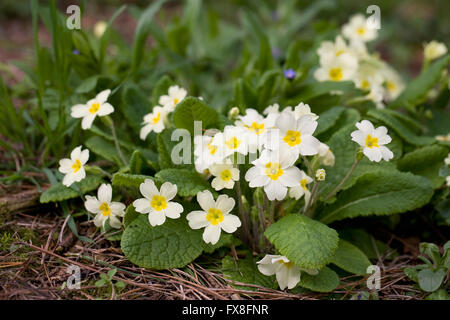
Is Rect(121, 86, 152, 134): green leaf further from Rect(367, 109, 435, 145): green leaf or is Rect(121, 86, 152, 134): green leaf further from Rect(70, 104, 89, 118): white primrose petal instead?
Rect(367, 109, 435, 145): green leaf

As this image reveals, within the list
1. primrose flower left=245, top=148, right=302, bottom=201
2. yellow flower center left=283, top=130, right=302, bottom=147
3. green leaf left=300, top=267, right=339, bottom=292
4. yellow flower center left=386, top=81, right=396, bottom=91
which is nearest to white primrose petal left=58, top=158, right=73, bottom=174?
primrose flower left=245, top=148, right=302, bottom=201

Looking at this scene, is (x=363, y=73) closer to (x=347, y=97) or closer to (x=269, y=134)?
(x=347, y=97)

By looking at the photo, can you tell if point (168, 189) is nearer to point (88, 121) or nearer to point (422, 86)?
point (88, 121)

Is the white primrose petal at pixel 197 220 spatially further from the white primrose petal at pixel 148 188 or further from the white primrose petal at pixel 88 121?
A: the white primrose petal at pixel 88 121

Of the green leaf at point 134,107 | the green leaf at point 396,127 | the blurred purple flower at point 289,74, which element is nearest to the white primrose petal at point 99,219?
the green leaf at point 134,107

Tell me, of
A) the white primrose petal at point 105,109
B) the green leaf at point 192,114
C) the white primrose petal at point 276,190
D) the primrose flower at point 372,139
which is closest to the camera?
the white primrose petal at point 276,190

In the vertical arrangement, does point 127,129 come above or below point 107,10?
below
